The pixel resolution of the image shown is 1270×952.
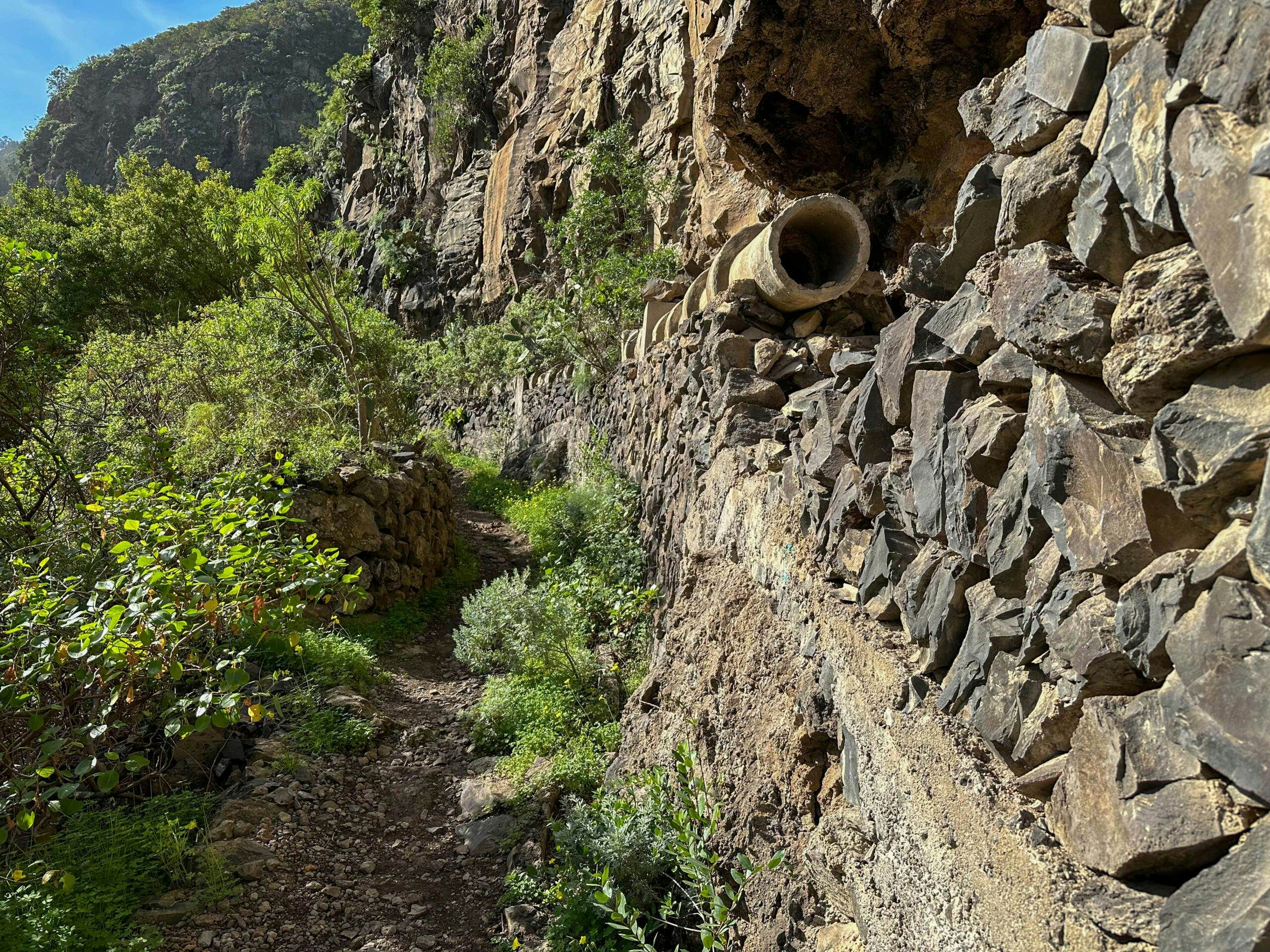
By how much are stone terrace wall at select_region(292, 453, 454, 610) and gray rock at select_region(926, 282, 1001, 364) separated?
6.14 metres

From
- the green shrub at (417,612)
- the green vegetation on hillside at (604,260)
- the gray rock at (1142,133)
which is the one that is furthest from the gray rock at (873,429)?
the green vegetation on hillside at (604,260)

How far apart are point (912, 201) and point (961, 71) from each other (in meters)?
0.83

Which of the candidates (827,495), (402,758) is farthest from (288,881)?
(827,495)

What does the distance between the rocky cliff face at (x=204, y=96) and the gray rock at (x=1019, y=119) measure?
4539cm

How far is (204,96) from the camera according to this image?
141 feet

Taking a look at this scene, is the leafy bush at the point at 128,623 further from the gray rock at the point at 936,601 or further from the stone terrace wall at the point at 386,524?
the stone terrace wall at the point at 386,524

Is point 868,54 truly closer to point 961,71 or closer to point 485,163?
point 961,71

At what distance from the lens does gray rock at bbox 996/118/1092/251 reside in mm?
1514

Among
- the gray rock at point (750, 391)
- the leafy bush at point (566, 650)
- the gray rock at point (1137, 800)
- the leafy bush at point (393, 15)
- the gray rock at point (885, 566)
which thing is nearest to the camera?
the gray rock at point (1137, 800)

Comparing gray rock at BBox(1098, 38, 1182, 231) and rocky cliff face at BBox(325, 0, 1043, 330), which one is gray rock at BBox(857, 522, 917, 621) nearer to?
gray rock at BBox(1098, 38, 1182, 231)

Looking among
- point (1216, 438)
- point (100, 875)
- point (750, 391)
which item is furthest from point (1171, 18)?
point (100, 875)

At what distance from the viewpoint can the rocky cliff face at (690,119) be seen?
194 inches

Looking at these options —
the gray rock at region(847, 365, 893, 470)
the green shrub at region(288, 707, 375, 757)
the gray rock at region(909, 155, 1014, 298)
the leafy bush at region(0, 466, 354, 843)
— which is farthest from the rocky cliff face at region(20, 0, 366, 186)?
the gray rock at region(909, 155, 1014, 298)

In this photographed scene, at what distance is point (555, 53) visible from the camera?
15.2 m
